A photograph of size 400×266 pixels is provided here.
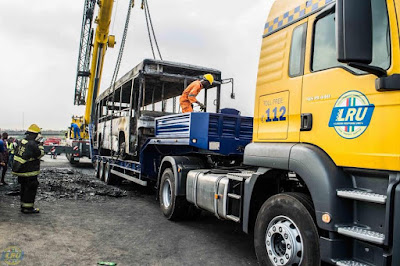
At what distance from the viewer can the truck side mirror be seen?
92.1 inches

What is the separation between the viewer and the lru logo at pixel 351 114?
8.60ft

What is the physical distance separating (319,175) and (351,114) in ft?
1.82

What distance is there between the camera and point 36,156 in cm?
632

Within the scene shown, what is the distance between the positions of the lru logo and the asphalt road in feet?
7.15

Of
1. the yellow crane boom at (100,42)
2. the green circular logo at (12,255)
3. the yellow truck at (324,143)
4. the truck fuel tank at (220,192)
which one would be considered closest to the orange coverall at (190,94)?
the truck fuel tank at (220,192)

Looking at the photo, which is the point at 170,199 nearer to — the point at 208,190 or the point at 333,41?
the point at 208,190

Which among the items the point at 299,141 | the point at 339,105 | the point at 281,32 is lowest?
the point at 299,141

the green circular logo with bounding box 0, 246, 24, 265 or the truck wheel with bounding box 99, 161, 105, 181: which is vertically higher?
the truck wheel with bounding box 99, 161, 105, 181

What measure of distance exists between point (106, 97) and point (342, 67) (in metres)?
9.68

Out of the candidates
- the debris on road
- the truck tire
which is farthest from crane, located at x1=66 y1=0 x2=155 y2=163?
the truck tire

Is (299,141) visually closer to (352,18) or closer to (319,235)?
(319,235)

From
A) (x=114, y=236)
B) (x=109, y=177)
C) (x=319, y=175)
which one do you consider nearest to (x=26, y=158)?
(x=114, y=236)

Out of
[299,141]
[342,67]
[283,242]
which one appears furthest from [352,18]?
[283,242]

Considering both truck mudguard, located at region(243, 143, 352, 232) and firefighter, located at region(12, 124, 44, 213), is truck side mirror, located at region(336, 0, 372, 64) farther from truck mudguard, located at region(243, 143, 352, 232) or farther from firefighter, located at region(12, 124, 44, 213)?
firefighter, located at region(12, 124, 44, 213)
